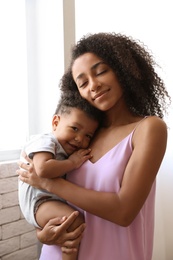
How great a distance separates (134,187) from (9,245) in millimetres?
960

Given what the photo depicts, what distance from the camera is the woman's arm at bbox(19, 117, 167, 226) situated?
0.80 metres

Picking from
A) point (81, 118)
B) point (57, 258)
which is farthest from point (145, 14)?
point (57, 258)

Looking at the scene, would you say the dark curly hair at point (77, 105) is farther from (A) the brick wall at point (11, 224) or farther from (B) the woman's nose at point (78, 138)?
(A) the brick wall at point (11, 224)

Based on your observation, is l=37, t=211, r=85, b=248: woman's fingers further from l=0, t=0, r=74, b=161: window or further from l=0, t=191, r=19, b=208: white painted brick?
l=0, t=0, r=74, b=161: window

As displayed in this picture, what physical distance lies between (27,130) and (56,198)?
82 centimetres

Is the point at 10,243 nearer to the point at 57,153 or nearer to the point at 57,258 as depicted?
the point at 57,258

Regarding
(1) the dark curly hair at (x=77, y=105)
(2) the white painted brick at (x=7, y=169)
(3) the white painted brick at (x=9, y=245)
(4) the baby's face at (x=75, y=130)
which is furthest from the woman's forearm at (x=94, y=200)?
(3) the white painted brick at (x=9, y=245)

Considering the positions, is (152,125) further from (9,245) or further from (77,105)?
(9,245)

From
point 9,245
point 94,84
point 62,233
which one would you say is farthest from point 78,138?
point 9,245

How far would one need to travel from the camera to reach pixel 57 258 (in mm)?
974

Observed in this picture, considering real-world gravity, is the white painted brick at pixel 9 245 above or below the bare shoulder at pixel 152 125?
below

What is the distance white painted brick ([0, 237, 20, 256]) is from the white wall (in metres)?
0.83

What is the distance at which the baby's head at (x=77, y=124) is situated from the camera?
103 cm

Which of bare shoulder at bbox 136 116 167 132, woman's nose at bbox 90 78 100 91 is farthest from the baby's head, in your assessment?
bare shoulder at bbox 136 116 167 132
